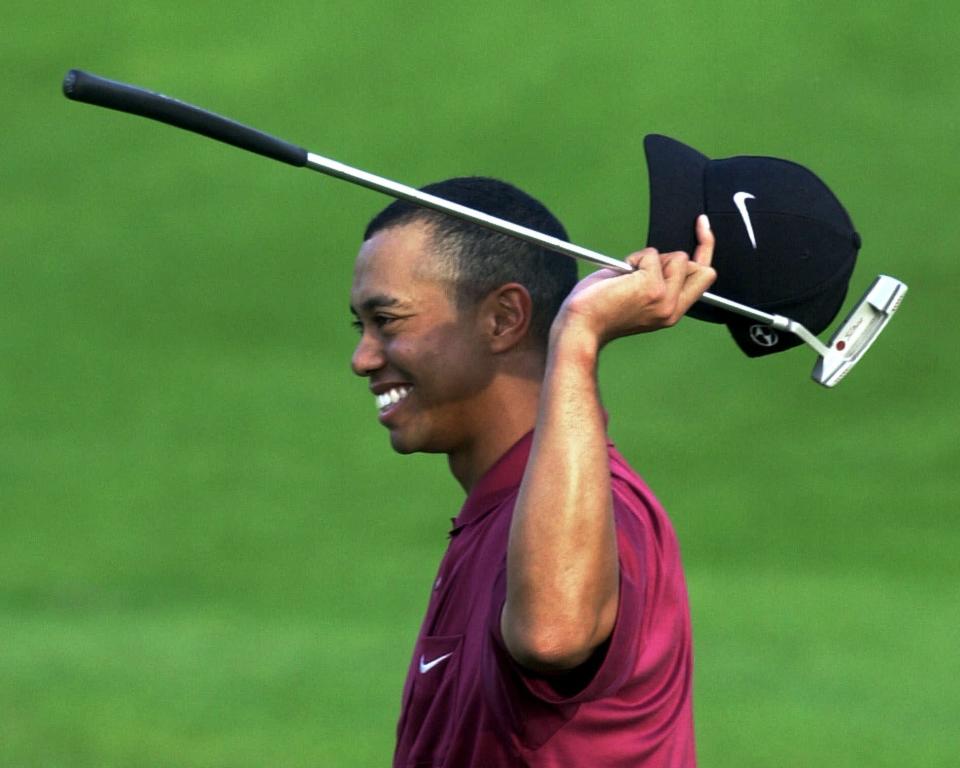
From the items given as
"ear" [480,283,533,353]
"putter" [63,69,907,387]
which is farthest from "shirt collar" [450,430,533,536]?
"putter" [63,69,907,387]

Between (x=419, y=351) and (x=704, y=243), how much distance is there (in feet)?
1.56

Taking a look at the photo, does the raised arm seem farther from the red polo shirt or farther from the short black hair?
the short black hair

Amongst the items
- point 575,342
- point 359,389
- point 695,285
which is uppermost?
point 359,389

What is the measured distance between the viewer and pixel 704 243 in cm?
269

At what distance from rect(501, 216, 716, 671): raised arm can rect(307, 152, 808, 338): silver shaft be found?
12 cm

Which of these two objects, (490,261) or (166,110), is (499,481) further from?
(166,110)

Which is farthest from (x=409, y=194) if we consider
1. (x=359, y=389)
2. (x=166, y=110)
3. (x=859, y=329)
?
(x=359, y=389)

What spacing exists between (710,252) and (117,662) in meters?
5.33

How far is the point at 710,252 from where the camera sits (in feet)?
8.80

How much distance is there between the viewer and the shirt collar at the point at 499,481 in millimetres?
2848

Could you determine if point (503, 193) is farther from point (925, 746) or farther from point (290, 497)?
point (290, 497)

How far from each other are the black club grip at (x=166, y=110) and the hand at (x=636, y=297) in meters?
0.38

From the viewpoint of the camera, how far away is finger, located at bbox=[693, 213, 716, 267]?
2676mm

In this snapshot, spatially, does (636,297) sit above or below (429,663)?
above
